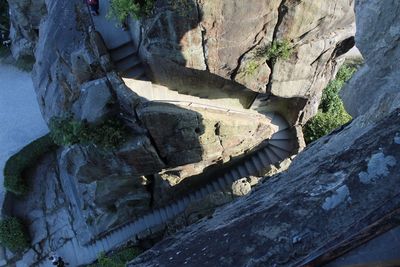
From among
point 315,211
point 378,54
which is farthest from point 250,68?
point 315,211

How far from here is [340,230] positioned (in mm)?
2943

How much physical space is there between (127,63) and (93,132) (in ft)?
7.33

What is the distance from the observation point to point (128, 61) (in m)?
12.2

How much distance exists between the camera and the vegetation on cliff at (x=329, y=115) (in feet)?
52.6

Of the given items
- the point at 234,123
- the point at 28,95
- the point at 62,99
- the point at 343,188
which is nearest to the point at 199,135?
the point at 234,123

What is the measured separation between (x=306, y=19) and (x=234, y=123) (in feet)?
12.2

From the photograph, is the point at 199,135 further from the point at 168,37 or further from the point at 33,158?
the point at 33,158

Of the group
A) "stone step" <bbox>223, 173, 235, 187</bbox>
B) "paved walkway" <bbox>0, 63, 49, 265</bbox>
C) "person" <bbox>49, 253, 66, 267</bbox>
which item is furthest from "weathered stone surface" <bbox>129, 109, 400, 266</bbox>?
"paved walkway" <bbox>0, 63, 49, 265</bbox>

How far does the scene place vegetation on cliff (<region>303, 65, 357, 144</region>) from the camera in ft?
52.6

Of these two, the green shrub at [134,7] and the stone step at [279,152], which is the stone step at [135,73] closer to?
the green shrub at [134,7]

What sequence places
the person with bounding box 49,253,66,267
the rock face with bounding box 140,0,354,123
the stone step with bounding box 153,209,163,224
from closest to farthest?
the rock face with bounding box 140,0,354,123
the stone step with bounding box 153,209,163,224
the person with bounding box 49,253,66,267

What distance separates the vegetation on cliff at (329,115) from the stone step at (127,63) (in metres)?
7.44

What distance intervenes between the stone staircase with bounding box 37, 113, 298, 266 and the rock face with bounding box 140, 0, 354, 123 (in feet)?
9.35

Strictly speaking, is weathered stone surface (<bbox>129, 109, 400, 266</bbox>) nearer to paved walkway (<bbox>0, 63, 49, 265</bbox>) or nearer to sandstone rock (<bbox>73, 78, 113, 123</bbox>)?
sandstone rock (<bbox>73, 78, 113, 123</bbox>)
